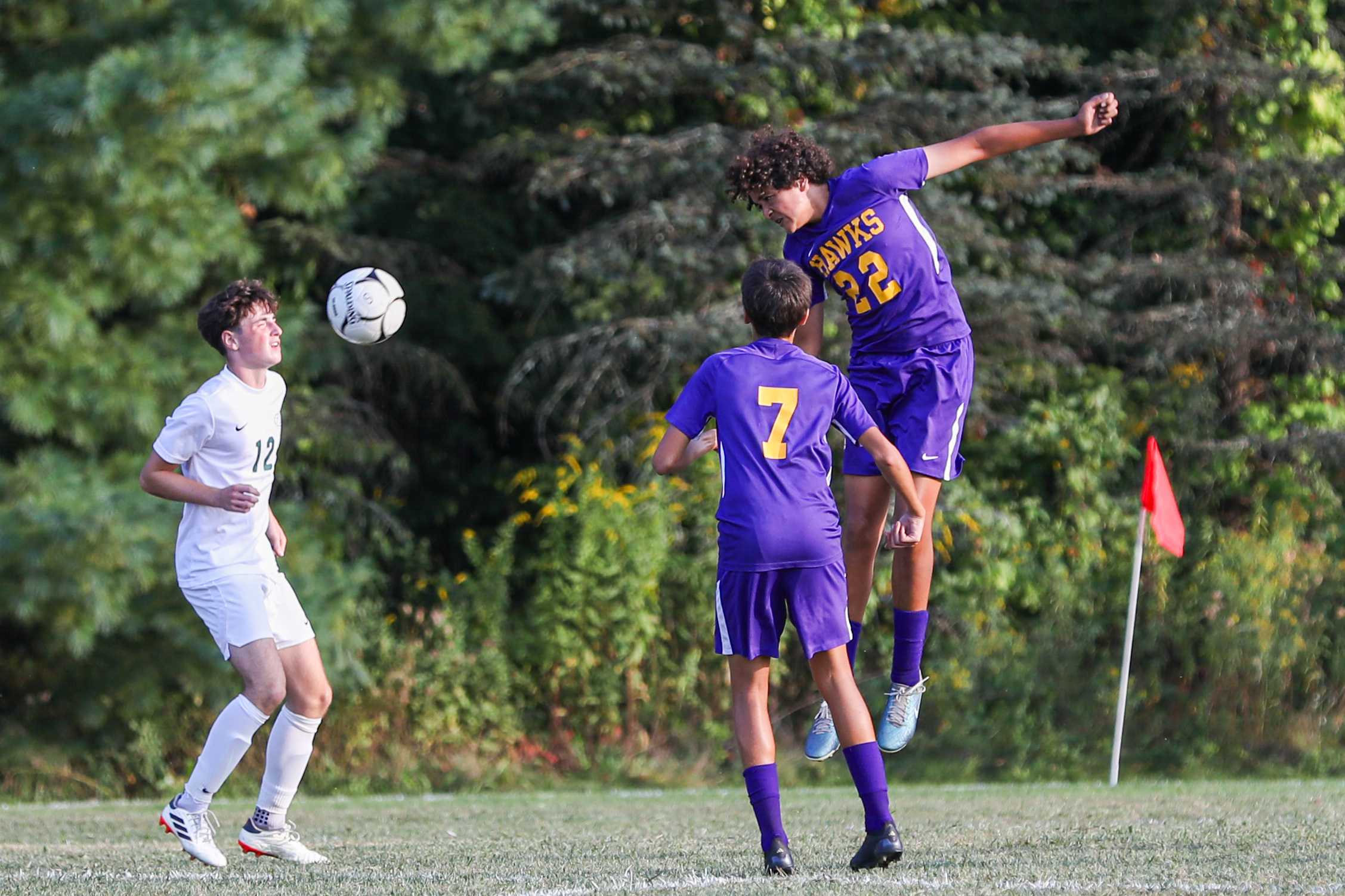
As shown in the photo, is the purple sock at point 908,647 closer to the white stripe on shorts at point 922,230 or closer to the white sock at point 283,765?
the white stripe on shorts at point 922,230

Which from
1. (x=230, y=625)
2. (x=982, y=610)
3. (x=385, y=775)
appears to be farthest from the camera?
(x=982, y=610)

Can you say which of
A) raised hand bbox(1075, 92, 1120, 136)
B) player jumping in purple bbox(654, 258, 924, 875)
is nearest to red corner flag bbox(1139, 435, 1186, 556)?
raised hand bbox(1075, 92, 1120, 136)

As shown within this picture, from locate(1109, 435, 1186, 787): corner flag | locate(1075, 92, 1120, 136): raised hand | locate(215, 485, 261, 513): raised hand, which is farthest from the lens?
locate(1109, 435, 1186, 787): corner flag

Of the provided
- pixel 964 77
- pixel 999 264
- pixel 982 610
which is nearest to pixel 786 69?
pixel 964 77

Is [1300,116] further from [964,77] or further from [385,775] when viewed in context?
[385,775]

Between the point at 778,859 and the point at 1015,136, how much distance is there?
2.48 metres

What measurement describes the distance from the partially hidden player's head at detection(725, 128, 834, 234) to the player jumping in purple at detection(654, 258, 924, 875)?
0.71 metres

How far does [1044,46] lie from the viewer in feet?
40.8

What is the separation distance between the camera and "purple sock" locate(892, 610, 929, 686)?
17.5 ft

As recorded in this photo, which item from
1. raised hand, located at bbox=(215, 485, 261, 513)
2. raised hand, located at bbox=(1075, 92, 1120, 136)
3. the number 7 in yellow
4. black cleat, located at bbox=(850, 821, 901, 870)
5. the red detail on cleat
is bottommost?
the red detail on cleat

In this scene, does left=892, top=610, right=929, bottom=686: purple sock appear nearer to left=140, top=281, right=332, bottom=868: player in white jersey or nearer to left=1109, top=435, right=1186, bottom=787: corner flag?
left=140, top=281, right=332, bottom=868: player in white jersey

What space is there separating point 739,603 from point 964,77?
8400 mm

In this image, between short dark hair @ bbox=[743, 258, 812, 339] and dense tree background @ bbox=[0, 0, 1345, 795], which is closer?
short dark hair @ bbox=[743, 258, 812, 339]

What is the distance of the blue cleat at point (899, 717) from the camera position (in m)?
5.21
